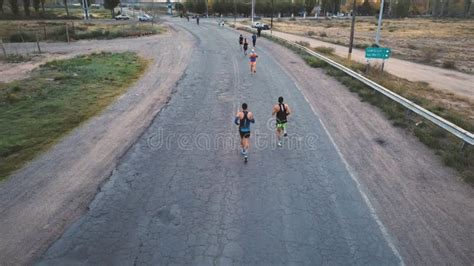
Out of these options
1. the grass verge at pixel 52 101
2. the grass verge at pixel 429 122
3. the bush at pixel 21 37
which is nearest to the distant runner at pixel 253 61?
the grass verge at pixel 429 122

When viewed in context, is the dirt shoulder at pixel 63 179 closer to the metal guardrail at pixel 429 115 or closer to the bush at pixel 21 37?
the metal guardrail at pixel 429 115

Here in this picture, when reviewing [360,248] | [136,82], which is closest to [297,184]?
[360,248]

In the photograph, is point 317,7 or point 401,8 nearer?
point 317,7

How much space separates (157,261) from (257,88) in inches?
552

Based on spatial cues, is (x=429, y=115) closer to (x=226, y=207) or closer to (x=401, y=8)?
(x=226, y=207)

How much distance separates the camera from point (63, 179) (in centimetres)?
932

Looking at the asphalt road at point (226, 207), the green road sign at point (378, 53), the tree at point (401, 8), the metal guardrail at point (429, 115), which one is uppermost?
the tree at point (401, 8)

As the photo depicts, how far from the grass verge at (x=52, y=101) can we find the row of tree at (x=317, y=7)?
104151mm

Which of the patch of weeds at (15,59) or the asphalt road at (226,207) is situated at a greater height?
the patch of weeds at (15,59)

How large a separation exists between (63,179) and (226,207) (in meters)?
4.35

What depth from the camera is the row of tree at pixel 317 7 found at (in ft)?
446

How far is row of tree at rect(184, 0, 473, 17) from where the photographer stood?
136m

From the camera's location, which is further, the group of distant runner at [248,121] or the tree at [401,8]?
the tree at [401,8]

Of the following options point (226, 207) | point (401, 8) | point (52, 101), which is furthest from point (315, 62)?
point (401, 8)
